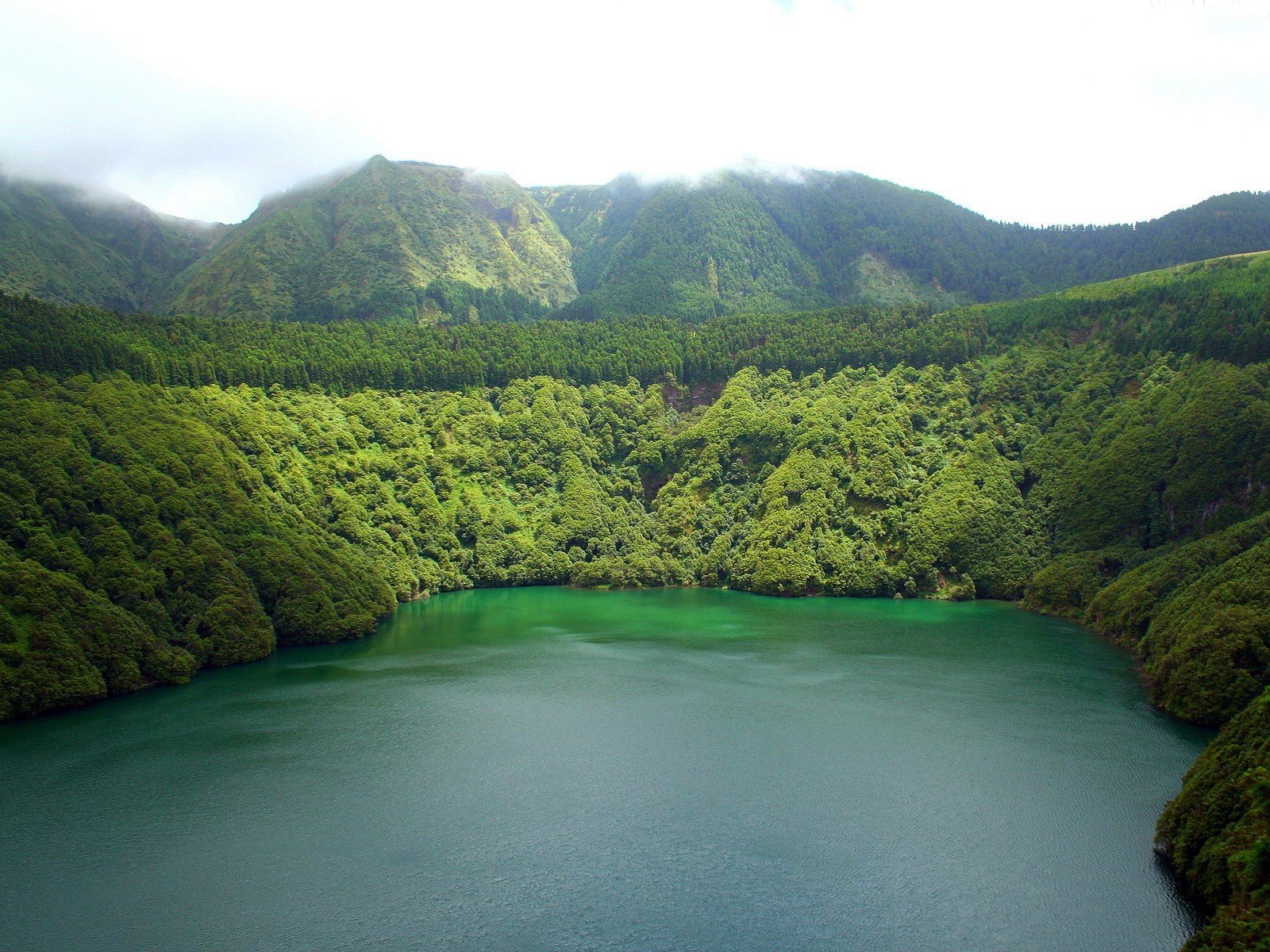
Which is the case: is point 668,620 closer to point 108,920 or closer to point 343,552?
point 343,552

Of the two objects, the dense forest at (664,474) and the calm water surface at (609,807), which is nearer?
the calm water surface at (609,807)

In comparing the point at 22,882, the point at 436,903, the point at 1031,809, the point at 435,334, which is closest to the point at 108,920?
the point at 22,882

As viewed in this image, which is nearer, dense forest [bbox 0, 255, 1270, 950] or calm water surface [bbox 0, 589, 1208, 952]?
calm water surface [bbox 0, 589, 1208, 952]

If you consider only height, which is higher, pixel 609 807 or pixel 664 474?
pixel 664 474

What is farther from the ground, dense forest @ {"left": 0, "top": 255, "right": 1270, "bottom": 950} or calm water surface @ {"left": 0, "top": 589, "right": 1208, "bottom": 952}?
dense forest @ {"left": 0, "top": 255, "right": 1270, "bottom": 950}

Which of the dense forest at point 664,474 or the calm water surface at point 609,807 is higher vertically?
the dense forest at point 664,474
